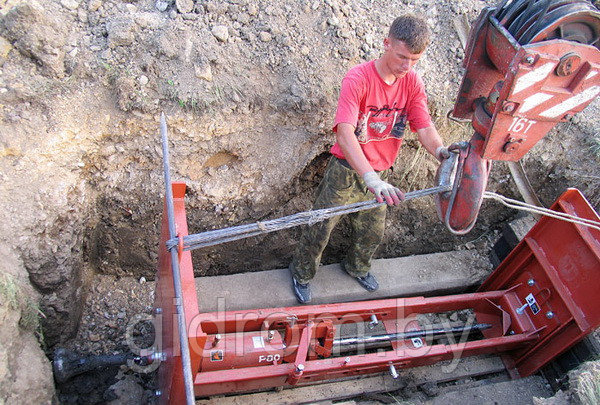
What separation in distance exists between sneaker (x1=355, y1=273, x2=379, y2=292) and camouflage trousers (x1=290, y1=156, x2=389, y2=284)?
6cm

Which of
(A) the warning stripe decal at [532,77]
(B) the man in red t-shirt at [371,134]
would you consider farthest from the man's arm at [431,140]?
(A) the warning stripe decal at [532,77]

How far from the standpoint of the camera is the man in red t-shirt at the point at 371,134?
3.04m

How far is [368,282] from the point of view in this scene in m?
4.41

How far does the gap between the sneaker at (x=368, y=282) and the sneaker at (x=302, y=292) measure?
525 mm

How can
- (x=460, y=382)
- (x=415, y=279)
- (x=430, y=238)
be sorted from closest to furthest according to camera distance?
(x=460, y=382) → (x=415, y=279) → (x=430, y=238)

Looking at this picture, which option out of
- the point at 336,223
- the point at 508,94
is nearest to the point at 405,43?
the point at 508,94

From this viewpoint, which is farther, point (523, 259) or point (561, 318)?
point (523, 259)

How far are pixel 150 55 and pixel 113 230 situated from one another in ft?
4.96

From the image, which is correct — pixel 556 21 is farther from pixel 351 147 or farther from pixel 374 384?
Result: pixel 374 384

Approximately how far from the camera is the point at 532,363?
3.98 meters

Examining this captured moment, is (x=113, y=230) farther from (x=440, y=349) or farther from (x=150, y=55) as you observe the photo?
(x=440, y=349)

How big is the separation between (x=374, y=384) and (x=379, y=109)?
2.27 metres

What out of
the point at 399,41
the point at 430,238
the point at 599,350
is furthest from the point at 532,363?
the point at 399,41

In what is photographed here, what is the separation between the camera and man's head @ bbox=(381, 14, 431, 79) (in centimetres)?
299
